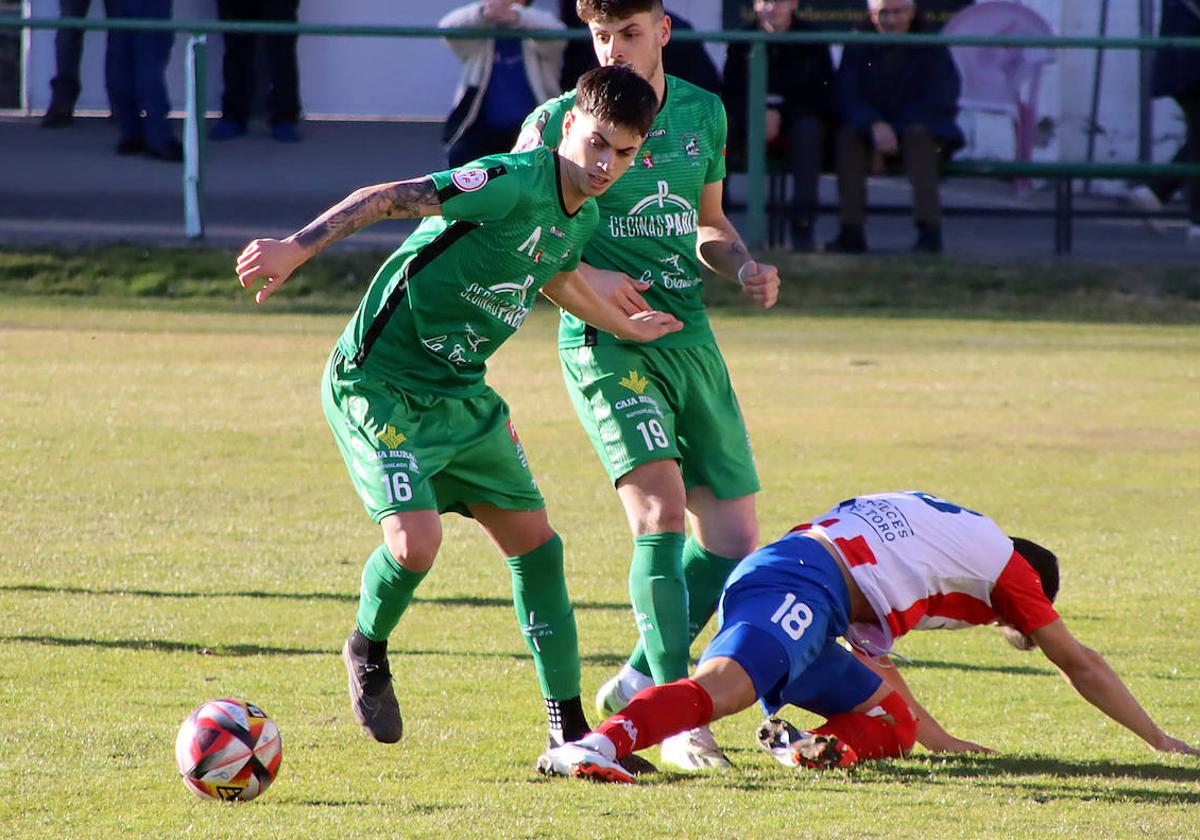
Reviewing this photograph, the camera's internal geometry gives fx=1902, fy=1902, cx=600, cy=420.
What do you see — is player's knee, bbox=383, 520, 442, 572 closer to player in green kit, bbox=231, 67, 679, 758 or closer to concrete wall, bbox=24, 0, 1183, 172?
player in green kit, bbox=231, 67, 679, 758

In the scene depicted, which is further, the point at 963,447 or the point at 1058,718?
the point at 963,447

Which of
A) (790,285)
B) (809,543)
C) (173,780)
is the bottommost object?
(790,285)

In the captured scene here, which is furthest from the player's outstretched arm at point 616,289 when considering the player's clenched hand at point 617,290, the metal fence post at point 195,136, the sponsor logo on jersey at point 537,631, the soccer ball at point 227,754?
the metal fence post at point 195,136

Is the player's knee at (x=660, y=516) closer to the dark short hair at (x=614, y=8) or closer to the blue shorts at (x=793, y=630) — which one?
the blue shorts at (x=793, y=630)

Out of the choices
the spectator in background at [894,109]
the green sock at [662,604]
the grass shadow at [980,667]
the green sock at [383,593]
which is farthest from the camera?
the spectator in background at [894,109]

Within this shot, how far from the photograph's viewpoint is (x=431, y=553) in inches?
199

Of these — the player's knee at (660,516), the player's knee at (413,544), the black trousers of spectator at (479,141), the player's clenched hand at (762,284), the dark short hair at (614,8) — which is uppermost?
the dark short hair at (614,8)

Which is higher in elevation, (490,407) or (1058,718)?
(490,407)

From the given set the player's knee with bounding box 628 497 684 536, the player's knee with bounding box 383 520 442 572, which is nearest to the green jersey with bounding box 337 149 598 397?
the player's knee with bounding box 383 520 442 572

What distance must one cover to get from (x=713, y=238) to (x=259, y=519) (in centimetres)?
333

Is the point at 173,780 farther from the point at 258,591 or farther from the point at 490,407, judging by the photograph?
the point at 258,591

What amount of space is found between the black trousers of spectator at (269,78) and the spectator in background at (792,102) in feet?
13.0

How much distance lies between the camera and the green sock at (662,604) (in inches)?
213

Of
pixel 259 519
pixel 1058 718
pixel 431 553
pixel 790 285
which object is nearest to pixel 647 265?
pixel 431 553
